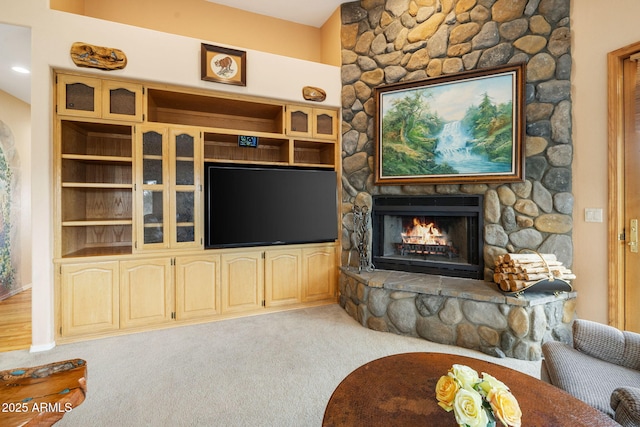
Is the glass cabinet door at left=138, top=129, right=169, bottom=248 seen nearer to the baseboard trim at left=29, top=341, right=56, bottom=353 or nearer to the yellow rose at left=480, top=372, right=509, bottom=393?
the baseboard trim at left=29, top=341, right=56, bottom=353

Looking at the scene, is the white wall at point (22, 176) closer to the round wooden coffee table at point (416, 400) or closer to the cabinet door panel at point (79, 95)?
the cabinet door panel at point (79, 95)

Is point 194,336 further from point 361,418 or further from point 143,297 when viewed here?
point 361,418

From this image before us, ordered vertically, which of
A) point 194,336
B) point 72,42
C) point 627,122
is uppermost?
point 72,42

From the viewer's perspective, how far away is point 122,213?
131 inches

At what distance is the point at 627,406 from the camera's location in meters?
1.07

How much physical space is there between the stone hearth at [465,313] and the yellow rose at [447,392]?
1.87 metres

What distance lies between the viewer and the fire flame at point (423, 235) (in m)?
3.38

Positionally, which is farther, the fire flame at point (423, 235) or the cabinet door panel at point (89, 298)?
the fire flame at point (423, 235)

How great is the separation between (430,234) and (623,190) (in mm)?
1623

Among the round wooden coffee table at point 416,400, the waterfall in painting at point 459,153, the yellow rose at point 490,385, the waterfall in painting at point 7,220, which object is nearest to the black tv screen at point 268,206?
the waterfall in painting at point 459,153

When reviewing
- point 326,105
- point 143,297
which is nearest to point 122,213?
point 143,297

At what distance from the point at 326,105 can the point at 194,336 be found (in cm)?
290

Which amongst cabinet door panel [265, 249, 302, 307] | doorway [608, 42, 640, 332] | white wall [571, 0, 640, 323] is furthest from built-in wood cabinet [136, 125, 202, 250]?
doorway [608, 42, 640, 332]

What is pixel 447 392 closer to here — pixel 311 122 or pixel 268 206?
pixel 268 206
